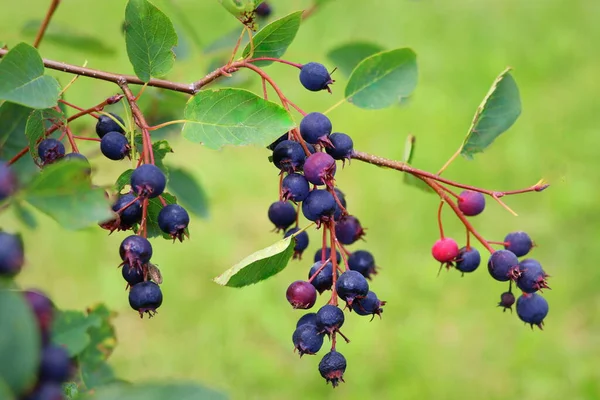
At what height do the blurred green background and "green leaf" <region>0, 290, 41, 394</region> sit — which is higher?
"green leaf" <region>0, 290, 41, 394</region>

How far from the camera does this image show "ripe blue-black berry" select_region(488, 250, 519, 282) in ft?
3.24

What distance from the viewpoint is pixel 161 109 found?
1.57 metres

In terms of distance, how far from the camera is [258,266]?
3.02ft

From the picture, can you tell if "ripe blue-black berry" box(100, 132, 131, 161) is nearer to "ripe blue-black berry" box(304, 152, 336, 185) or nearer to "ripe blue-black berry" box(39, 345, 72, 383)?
"ripe blue-black berry" box(304, 152, 336, 185)

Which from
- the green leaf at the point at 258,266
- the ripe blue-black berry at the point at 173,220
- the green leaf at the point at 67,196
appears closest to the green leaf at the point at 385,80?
the green leaf at the point at 258,266

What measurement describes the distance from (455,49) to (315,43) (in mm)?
1005

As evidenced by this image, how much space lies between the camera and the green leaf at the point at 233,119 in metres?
0.87

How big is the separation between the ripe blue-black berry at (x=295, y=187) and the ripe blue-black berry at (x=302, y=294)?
121 millimetres

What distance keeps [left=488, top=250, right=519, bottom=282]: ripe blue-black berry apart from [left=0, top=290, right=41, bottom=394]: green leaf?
27.0 inches

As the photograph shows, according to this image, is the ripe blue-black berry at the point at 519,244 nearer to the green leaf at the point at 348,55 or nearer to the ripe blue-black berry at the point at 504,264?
the ripe blue-black berry at the point at 504,264

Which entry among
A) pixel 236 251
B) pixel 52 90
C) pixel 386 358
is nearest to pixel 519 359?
pixel 386 358

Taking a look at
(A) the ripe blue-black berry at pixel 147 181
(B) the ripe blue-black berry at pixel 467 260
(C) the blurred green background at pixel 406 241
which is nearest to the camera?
(A) the ripe blue-black berry at pixel 147 181

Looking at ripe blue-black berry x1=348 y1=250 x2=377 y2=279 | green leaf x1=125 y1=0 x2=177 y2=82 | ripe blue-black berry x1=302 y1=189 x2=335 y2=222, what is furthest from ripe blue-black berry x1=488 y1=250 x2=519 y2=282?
green leaf x1=125 y1=0 x2=177 y2=82

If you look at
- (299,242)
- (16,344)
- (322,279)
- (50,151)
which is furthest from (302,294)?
(16,344)
